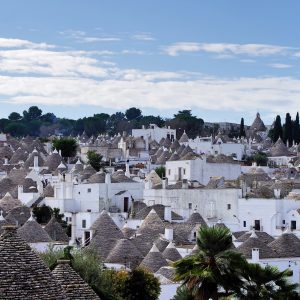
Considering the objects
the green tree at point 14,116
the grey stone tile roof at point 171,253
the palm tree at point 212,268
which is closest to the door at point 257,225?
the grey stone tile roof at point 171,253

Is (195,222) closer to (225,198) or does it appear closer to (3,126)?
(225,198)

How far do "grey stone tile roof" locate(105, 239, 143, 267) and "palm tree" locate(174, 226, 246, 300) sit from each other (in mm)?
21791

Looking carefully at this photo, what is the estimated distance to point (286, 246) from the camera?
Result: 46.2 m

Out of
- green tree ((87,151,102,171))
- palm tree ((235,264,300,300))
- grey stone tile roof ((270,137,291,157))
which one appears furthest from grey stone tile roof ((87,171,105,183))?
palm tree ((235,264,300,300))

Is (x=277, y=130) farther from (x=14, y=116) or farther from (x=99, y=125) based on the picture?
(x=14, y=116)

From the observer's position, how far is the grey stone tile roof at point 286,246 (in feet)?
149

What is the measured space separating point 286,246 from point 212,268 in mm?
26218

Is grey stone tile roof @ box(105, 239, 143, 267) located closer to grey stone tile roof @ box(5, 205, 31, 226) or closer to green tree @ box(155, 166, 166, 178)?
grey stone tile roof @ box(5, 205, 31, 226)

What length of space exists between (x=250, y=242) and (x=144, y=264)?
584 centimetres

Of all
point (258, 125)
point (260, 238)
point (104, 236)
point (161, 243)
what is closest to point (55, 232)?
point (104, 236)

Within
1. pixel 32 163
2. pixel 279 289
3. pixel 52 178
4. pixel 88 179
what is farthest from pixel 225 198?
pixel 279 289

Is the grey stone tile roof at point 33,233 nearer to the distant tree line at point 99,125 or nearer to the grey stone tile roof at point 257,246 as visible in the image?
the grey stone tile roof at point 257,246

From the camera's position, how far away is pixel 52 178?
75.9m

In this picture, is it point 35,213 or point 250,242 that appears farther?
point 35,213
